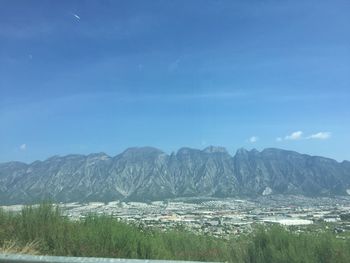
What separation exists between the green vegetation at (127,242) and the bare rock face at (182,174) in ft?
104

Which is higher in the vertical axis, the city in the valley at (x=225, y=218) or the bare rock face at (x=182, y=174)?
the bare rock face at (x=182, y=174)

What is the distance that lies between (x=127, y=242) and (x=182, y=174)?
11691 cm

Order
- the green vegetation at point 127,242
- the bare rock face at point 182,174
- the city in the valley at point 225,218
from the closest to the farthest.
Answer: the green vegetation at point 127,242
the city in the valley at point 225,218
the bare rock face at point 182,174

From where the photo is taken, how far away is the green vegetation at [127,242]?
404 inches

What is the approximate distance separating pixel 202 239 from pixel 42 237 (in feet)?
14.6

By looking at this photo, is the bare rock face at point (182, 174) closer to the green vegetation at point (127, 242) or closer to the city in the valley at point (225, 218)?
the city in the valley at point (225, 218)

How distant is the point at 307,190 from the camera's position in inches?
2653

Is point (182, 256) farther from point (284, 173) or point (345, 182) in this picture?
point (284, 173)

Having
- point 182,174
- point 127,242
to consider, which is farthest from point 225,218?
point 182,174

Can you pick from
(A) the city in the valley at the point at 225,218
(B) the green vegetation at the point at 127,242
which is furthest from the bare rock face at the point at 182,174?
(B) the green vegetation at the point at 127,242

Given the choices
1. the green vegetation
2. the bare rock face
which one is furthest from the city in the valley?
the bare rock face

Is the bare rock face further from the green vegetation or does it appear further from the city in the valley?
the green vegetation

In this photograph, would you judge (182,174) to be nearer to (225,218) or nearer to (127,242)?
(225,218)

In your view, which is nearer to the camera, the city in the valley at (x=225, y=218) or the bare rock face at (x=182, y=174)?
the city in the valley at (x=225, y=218)
